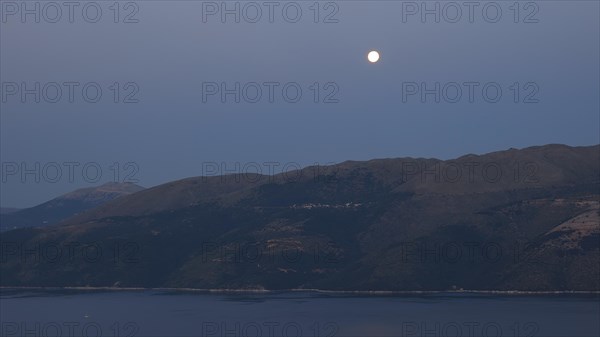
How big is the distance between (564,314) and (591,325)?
1315 cm

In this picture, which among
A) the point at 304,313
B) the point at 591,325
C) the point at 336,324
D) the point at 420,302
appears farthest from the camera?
the point at 420,302

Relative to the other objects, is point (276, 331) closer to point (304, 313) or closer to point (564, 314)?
point (304, 313)

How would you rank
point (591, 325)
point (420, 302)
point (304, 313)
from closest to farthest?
point (591, 325)
point (304, 313)
point (420, 302)

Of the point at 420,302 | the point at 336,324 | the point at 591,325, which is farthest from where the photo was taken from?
the point at 420,302

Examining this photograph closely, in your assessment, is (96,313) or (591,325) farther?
(96,313)

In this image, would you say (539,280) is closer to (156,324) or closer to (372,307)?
(372,307)

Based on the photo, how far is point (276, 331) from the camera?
6245 inches

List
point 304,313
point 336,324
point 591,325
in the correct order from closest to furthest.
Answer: point 591,325 < point 336,324 < point 304,313

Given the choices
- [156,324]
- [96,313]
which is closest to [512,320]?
[156,324]

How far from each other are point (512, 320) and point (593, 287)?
3989 centimetres

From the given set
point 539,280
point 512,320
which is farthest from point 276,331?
point 539,280

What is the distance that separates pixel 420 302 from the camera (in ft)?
Result: 642

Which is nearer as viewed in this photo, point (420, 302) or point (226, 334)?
point (226, 334)

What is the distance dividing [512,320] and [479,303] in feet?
84.2
